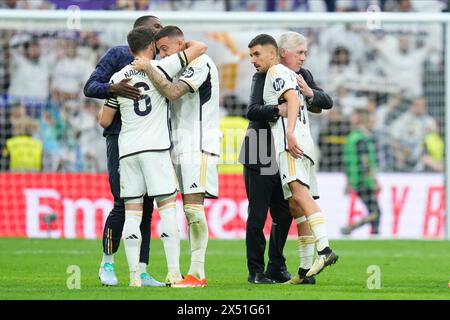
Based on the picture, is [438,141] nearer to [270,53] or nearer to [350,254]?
[350,254]

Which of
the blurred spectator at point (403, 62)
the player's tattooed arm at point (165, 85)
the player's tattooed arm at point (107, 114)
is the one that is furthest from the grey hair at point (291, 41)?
the blurred spectator at point (403, 62)

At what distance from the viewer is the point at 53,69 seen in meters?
19.5

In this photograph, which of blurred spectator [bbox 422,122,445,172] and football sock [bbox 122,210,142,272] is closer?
football sock [bbox 122,210,142,272]

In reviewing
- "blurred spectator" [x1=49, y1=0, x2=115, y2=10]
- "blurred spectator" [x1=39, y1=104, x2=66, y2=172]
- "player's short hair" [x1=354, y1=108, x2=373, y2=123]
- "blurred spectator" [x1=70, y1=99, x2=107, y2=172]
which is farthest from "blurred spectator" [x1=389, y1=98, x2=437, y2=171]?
"blurred spectator" [x1=39, y1=104, x2=66, y2=172]

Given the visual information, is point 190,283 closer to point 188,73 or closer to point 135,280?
point 135,280

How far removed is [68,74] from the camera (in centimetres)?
1927

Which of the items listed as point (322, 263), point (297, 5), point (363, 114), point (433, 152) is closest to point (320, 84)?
point (363, 114)

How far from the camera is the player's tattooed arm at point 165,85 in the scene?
8.88 meters

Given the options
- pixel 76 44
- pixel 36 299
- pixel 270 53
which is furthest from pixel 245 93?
pixel 36 299

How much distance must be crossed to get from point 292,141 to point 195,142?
0.85m

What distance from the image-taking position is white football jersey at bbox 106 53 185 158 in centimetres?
894

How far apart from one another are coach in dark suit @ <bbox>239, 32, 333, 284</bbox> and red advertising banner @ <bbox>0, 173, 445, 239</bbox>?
6.75m

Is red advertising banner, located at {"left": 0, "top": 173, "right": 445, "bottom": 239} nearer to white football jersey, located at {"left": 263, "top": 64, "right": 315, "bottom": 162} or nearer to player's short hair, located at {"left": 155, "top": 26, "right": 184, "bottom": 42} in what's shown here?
white football jersey, located at {"left": 263, "top": 64, "right": 315, "bottom": 162}
